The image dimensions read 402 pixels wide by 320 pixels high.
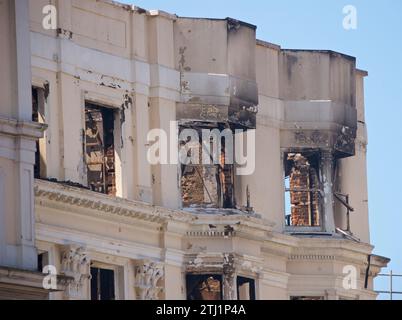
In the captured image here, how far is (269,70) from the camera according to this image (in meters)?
62.2

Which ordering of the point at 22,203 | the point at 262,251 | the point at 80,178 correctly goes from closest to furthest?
the point at 22,203, the point at 80,178, the point at 262,251

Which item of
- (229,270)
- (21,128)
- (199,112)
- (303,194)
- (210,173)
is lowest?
(229,270)

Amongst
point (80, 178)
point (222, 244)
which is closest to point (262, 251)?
point (222, 244)

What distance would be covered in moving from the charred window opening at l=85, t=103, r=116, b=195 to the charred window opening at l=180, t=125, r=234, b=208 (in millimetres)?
1877

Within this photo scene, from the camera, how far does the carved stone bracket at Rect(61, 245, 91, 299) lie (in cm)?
5459

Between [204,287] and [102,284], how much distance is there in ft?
10.4

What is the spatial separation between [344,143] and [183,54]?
5.41 meters

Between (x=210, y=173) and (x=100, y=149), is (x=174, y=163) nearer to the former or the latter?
(x=210, y=173)

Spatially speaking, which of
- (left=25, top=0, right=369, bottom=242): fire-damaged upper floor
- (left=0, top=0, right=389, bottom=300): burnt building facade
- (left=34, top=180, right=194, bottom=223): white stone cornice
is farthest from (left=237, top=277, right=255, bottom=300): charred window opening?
(left=34, top=180, right=194, bottom=223): white stone cornice

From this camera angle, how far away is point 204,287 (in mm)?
59094

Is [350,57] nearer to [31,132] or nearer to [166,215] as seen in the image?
[166,215]

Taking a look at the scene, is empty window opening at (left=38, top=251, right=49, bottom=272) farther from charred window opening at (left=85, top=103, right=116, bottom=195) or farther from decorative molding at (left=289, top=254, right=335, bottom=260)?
decorative molding at (left=289, top=254, right=335, bottom=260)

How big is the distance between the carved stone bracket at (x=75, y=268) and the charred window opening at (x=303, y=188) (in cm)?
836

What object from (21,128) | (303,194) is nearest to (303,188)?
(303,194)
